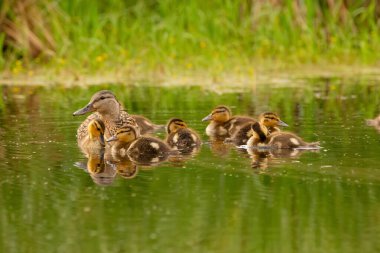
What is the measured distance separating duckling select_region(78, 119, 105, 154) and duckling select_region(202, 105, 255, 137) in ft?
3.14

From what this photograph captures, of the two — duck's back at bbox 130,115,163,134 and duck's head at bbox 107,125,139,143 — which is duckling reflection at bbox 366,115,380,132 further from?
duck's head at bbox 107,125,139,143

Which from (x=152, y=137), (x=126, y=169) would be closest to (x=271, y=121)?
(x=152, y=137)

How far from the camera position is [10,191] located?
662 centimetres

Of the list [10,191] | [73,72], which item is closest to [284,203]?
[10,191]

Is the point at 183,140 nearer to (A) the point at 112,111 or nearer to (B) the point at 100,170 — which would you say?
(B) the point at 100,170

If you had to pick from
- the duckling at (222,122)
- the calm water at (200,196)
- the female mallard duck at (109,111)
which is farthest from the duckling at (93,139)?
the duckling at (222,122)

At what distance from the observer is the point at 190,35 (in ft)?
44.8

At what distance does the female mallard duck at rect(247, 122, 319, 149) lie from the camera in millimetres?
7988

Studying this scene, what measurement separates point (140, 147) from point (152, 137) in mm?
123

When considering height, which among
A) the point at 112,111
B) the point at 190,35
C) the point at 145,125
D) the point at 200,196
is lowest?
the point at 200,196

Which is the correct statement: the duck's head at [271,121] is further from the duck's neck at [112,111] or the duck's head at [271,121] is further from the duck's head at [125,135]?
the duck's neck at [112,111]

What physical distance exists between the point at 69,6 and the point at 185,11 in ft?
4.77

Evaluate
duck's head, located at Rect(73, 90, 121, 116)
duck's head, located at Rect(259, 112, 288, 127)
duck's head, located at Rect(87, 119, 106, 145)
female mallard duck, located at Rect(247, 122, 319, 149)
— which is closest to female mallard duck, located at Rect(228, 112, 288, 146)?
duck's head, located at Rect(259, 112, 288, 127)

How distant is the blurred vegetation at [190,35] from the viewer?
13.1 metres
